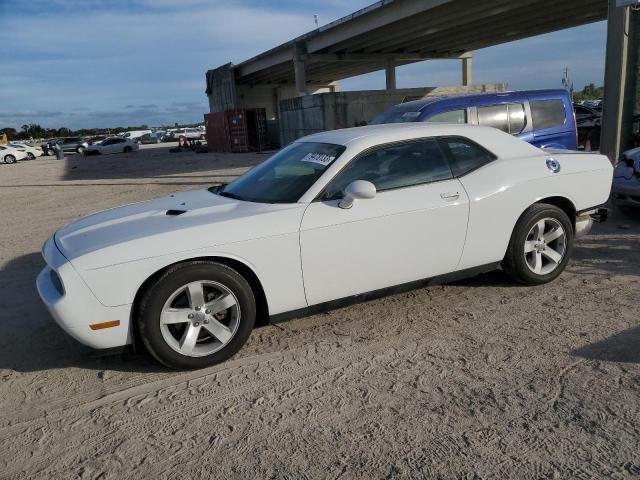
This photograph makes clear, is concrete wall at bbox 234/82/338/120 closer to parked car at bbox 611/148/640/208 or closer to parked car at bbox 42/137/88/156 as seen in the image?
parked car at bbox 42/137/88/156

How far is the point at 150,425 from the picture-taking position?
2.96m

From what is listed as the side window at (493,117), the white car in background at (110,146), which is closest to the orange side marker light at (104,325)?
the side window at (493,117)

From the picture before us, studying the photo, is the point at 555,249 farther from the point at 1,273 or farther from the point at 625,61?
the point at 625,61

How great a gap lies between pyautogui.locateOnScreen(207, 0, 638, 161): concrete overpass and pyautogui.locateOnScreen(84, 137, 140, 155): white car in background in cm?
968

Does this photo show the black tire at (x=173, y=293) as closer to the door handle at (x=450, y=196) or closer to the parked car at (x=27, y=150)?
the door handle at (x=450, y=196)

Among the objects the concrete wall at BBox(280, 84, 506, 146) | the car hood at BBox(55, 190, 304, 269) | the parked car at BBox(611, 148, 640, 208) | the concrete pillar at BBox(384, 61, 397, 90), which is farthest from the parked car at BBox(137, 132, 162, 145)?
the car hood at BBox(55, 190, 304, 269)

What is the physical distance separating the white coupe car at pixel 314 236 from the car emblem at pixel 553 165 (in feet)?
0.04

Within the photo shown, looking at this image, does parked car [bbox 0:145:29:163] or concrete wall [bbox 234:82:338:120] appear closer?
parked car [bbox 0:145:29:163]

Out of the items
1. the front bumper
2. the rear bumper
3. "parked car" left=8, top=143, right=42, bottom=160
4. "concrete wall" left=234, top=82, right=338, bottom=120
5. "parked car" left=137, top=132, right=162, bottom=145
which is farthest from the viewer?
"parked car" left=137, top=132, right=162, bottom=145

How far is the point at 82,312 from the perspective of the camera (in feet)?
10.7

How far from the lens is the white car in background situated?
42.2 m

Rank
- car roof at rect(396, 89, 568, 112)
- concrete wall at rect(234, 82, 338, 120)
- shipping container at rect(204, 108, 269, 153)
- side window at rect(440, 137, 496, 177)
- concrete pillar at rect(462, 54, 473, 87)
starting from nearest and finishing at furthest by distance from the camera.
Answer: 1. side window at rect(440, 137, 496, 177)
2. car roof at rect(396, 89, 568, 112)
3. shipping container at rect(204, 108, 269, 153)
4. concrete pillar at rect(462, 54, 473, 87)
5. concrete wall at rect(234, 82, 338, 120)

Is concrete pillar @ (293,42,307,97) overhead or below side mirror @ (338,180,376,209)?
overhead

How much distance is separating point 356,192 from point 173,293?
4.54ft
